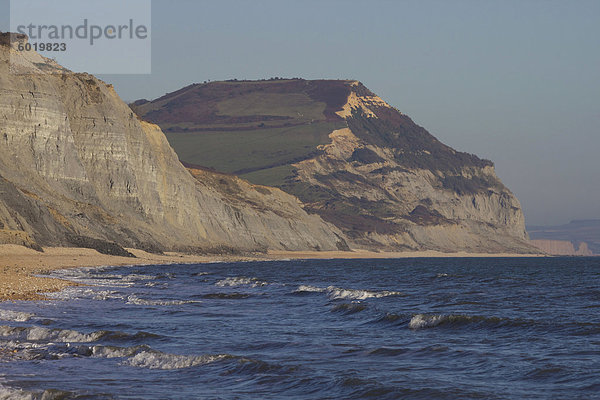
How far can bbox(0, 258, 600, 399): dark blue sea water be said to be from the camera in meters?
16.4

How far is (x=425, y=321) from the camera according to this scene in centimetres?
2717

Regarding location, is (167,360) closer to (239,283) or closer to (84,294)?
(84,294)

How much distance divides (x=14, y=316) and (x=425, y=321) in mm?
13927

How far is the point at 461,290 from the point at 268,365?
1077 inches

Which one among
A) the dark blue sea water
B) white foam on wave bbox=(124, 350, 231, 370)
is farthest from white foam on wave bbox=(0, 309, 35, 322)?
white foam on wave bbox=(124, 350, 231, 370)

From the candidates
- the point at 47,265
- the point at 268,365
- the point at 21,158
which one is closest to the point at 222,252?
the point at 21,158

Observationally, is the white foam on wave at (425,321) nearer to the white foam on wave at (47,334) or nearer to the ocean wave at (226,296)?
the white foam on wave at (47,334)

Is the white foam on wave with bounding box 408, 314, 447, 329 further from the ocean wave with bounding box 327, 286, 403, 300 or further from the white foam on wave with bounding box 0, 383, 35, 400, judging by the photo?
the white foam on wave with bounding box 0, 383, 35, 400

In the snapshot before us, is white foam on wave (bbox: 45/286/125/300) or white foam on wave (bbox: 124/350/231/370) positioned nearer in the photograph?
white foam on wave (bbox: 124/350/231/370)

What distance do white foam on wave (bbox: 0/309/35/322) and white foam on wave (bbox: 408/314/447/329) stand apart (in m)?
12.9

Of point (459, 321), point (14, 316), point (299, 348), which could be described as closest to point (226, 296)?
point (14, 316)

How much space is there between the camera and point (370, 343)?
22875mm

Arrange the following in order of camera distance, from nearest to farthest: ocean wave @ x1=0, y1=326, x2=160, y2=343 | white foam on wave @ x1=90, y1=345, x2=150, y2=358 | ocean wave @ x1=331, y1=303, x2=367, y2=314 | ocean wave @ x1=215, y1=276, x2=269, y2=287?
white foam on wave @ x1=90, y1=345, x2=150, y2=358 < ocean wave @ x1=0, y1=326, x2=160, y2=343 < ocean wave @ x1=331, y1=303, x2=367, y2=314 < ocean wave @ x1=215, y1=276, x2=269, y2=287

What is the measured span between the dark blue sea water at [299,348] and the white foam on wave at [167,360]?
46 millimetres
